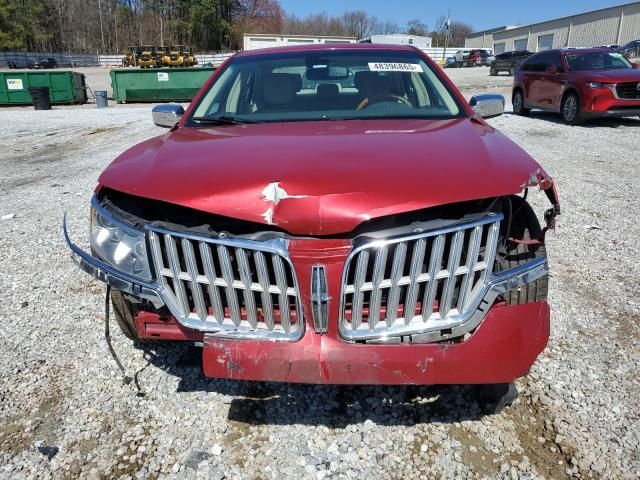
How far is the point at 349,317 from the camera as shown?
1812mm

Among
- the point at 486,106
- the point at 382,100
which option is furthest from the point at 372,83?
the point at 486,106

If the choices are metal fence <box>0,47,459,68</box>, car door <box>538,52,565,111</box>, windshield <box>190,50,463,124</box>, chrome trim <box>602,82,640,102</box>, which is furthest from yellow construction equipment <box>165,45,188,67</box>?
windshield <box>190,50,463,124</box>

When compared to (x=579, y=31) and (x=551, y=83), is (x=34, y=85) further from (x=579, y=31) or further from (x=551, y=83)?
(x=579, y=31)

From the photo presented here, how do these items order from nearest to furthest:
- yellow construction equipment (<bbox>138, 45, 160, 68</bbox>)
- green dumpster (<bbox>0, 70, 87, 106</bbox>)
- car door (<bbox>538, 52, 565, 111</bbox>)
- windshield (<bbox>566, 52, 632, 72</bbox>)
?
windshield (<bbox>566, 52, 632, 72</bbox>), car door (<bbox>538, 52, 565, 111</bbox>), green dumpster (<bbox>0, 70, 87, 106</bbox>), yellow construction equipment (<bbox>138, 45, 160, 68</bbox>)

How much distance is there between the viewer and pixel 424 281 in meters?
1.75

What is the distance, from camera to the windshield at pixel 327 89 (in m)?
2.93

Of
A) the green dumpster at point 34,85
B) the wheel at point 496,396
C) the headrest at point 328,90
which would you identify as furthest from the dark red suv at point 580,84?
the green dumpster at point 34,85

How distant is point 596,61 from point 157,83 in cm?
1641

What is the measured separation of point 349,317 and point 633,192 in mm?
5571

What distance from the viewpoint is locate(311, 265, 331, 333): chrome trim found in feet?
5.60

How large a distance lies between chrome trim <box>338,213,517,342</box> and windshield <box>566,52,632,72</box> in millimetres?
11234

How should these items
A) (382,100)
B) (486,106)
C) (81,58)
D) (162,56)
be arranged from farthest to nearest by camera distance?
(81,58) < (162,56) < (486,106) < (382,100)

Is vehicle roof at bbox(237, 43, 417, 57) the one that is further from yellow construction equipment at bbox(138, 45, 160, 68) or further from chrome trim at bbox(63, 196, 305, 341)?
yellow construction equipment at bbox(138, 45, 160, 68)

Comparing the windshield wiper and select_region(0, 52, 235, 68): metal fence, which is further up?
select_region(0, 52, 235, 68): metal fence
